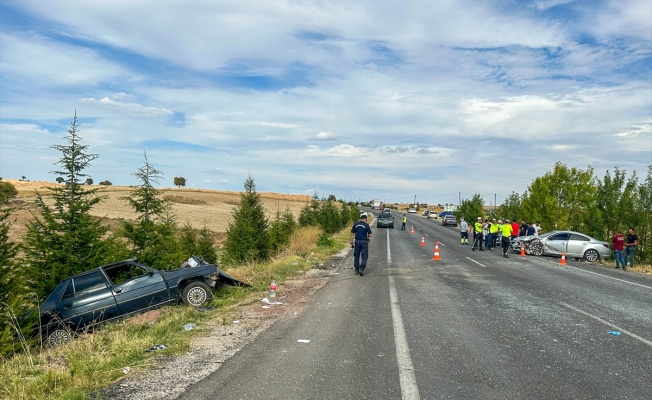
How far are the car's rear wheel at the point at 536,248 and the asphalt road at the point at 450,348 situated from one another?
1216 cm

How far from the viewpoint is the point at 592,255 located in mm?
22797

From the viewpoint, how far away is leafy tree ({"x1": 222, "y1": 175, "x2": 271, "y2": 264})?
23281 millimetres

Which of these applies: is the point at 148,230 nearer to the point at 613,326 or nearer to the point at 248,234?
the point at 248,234

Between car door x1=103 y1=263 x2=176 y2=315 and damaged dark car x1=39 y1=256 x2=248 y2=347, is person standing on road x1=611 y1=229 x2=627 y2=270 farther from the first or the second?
car door x1=103 y1=263 x2=176 y2=315

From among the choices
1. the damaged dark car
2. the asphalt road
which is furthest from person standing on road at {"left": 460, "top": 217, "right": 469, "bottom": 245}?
the damaged dark car

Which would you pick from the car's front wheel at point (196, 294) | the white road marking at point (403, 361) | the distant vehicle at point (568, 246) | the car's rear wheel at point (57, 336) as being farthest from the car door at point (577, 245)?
the car's rear wheel at point (57, 336)

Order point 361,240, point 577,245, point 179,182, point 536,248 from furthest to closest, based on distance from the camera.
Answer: point 179,182 < point 536,248 < point 577,245 < point 361,240

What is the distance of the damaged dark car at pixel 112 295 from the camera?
988cm

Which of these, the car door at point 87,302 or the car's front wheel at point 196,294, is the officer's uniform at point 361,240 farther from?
the car door at point 87,302

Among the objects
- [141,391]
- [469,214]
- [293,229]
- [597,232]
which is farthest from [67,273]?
[469,214]

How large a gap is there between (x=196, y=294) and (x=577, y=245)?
19.5 m

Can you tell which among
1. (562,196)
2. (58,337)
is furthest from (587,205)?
(58,337)

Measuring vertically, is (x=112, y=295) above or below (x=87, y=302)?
above

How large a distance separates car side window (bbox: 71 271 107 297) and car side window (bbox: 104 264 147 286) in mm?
354
